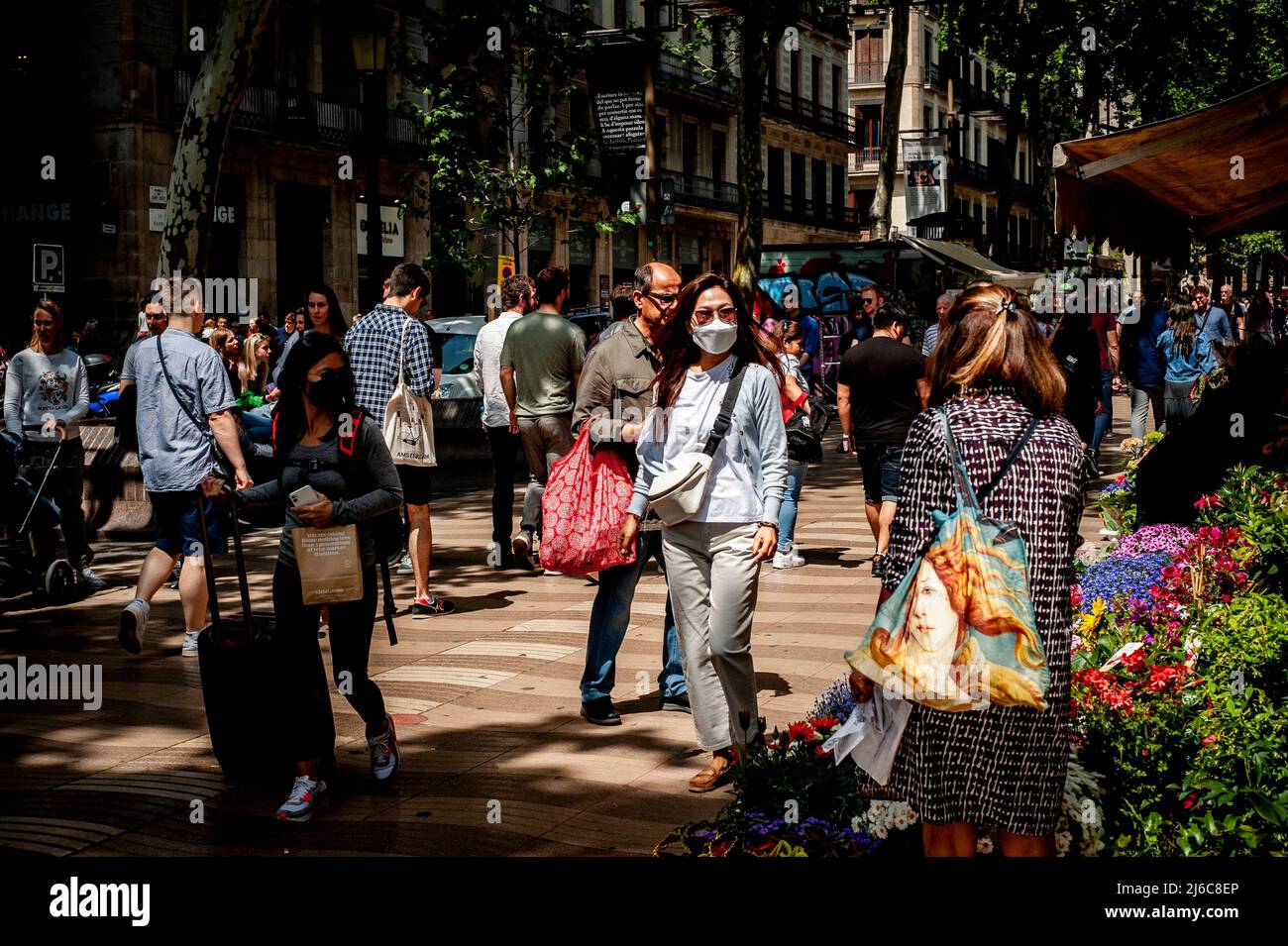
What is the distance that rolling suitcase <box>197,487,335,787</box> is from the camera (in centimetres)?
515

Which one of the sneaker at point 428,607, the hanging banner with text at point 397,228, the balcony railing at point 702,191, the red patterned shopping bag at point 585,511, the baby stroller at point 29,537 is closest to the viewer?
the red patterned shopping bag at point 585,511

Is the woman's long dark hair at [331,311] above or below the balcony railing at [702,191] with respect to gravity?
below

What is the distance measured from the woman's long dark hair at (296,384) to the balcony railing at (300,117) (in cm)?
2297

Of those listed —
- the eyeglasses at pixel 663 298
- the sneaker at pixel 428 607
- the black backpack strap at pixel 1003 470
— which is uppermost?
the eyeglasses at pixel 663 298

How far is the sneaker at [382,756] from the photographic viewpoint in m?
5.33

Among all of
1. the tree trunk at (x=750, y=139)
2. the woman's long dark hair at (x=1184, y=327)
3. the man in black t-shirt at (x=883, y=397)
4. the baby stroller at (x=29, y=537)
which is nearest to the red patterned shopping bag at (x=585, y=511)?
the man in black t-shirt at (x=883, y=397)

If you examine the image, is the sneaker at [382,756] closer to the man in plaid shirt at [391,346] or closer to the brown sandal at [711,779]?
the brown sandal at [711,779]

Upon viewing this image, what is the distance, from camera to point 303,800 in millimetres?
5004

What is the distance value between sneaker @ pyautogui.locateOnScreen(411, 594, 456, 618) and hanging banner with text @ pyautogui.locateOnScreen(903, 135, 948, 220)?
3209cm

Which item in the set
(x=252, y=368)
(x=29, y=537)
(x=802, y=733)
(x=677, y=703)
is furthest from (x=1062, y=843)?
(x=252, y=368)

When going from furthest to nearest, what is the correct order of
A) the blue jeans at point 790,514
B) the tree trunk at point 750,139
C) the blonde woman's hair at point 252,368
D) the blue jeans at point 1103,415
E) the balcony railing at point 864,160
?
the balcony railing at point 864,160
the tree trunk at point 750,139
the blonde woman's hair at point 252,368
the blue jeans at point 1103,415
the blue jeans at point 790,514

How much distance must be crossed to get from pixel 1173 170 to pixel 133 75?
22.8 meters
